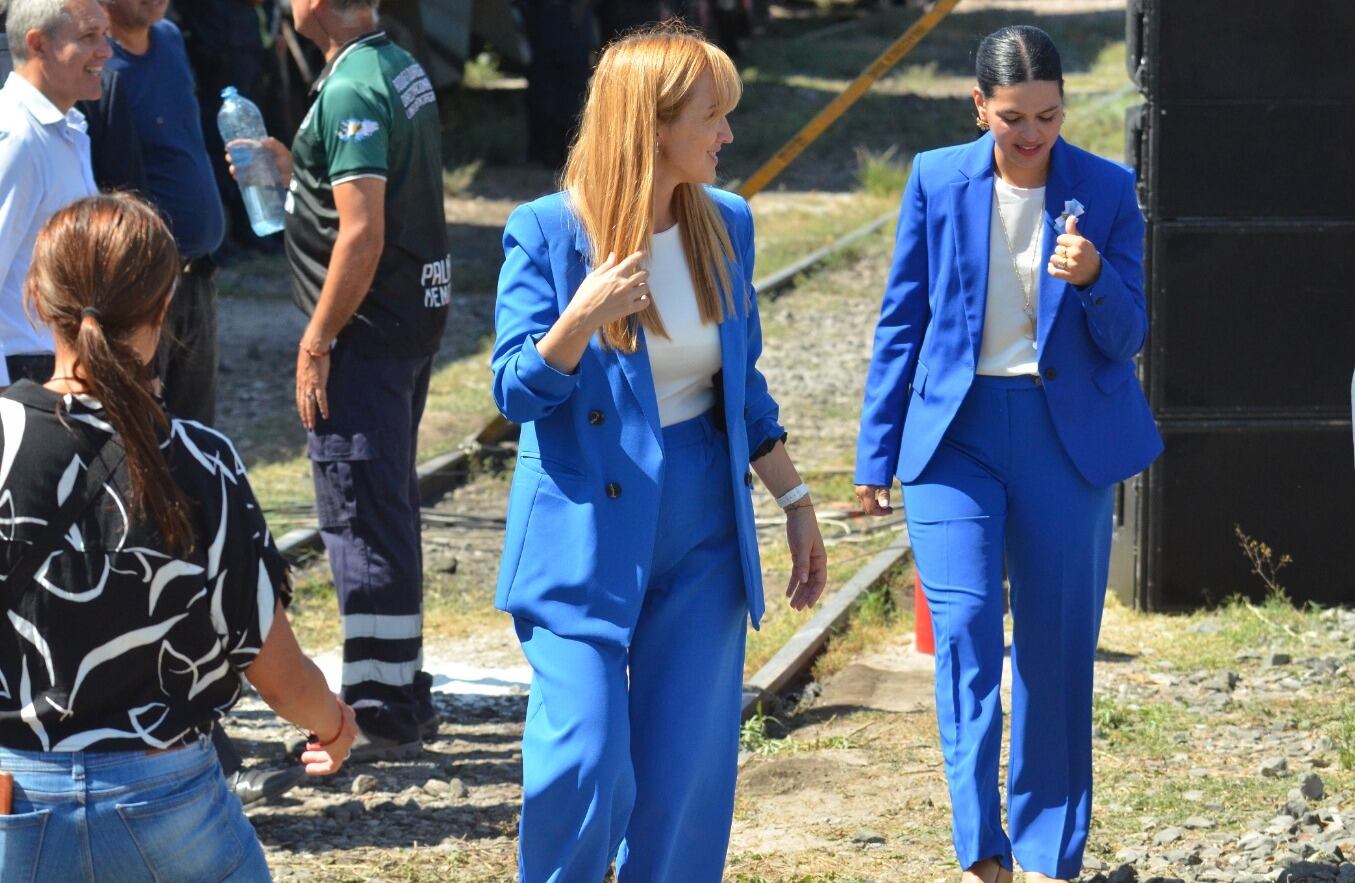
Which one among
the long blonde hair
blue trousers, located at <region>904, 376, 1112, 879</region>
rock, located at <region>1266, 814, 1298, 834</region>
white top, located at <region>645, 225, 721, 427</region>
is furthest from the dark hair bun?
rock, located at <region>1266, 814, 1298, 834</region>

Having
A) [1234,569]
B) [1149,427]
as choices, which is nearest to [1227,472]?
[1234,569]

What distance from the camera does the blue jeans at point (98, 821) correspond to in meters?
2.78

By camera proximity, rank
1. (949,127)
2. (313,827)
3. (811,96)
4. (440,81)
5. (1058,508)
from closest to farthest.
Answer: (1058,508) < (313,827) < (440,81) < (949,127) < (811,96)

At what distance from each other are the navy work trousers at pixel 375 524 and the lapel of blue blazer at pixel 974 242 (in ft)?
5.83

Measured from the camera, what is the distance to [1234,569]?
283 inches

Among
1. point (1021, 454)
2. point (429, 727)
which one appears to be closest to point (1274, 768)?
point (1021, 454)

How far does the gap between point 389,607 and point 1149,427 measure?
2223 mm

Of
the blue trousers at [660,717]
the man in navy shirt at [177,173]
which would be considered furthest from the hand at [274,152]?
the blue trousers at [660,717]

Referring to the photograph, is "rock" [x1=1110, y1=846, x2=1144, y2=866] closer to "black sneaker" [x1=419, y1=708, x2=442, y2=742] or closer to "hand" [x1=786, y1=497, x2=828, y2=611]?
"hand" [x1=786, y1=497, x2=828, y2=611]

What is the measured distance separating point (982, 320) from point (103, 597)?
94.1 inches

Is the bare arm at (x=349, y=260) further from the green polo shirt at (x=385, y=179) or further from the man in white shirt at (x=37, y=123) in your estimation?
the man in white shirt at (x=37, y=123)

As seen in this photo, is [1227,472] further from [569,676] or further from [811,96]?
[811,96]

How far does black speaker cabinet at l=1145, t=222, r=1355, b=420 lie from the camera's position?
22.7ft

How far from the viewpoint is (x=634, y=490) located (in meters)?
3.71
